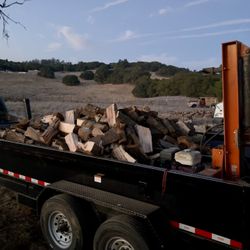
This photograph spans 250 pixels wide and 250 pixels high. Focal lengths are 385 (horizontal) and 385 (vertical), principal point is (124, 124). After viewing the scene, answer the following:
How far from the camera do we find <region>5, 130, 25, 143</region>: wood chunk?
18.2ft

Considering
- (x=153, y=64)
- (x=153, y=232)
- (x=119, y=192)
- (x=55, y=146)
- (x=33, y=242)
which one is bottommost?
(x=33, y=242)

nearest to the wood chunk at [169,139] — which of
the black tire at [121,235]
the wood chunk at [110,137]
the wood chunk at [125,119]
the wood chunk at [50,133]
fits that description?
the wood chunk at [125,119]

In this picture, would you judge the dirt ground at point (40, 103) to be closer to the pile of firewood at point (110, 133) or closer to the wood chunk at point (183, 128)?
the pile of firewood at point (110, 133)

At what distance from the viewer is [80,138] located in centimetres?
513

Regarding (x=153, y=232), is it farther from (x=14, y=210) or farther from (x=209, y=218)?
(x=14, y=210)

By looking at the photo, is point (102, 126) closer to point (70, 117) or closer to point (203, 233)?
point (70, 117)

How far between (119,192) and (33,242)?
1614 millimetres

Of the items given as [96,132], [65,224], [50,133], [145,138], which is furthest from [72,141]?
[65,224]

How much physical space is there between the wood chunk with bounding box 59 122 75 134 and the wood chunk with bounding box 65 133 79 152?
203 mm

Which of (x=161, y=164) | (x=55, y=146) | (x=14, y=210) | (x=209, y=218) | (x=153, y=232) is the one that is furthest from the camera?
(x=14, y=210)

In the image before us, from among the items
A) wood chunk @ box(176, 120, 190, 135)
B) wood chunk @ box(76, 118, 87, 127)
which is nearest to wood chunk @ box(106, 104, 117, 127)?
wood chunk @ box(76, 118, 87, 127)

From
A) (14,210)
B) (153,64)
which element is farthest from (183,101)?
(153,64)

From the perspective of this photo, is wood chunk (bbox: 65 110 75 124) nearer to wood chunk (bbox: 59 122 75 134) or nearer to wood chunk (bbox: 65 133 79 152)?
wood chunk (bbox: 59 122 75 134)

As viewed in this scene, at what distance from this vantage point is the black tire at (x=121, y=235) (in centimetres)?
348
